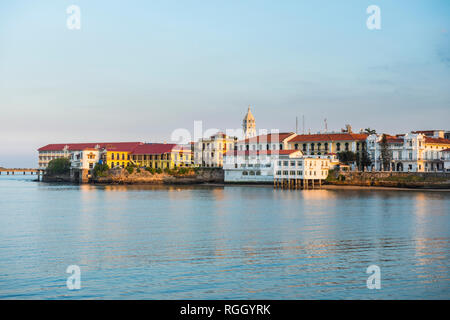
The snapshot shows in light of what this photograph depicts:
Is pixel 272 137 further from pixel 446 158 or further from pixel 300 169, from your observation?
pixel 446 158

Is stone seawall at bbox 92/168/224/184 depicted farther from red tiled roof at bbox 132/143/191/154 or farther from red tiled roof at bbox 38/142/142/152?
red tiled roof at bbox 38/142/142/152

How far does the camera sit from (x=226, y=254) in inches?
937

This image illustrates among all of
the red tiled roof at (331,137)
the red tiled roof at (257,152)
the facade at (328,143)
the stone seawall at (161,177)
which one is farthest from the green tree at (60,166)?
the red tiled roof at (331,137)

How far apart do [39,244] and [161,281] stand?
1063 cm

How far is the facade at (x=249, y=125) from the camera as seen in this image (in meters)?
112

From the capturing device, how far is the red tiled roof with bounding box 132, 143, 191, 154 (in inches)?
4281

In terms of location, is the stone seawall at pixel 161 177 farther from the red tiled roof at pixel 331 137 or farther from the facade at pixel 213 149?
the red tiled roof at pixel 331 137

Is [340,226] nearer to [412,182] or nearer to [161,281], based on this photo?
[161,281]

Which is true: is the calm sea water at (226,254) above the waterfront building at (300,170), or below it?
below

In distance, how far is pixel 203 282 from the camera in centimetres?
1870

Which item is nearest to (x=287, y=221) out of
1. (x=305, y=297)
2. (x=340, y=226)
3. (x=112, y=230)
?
(x=340, y=226)

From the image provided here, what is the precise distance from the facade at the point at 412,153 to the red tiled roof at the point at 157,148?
135ft

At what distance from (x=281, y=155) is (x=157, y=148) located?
35628 millimetres
